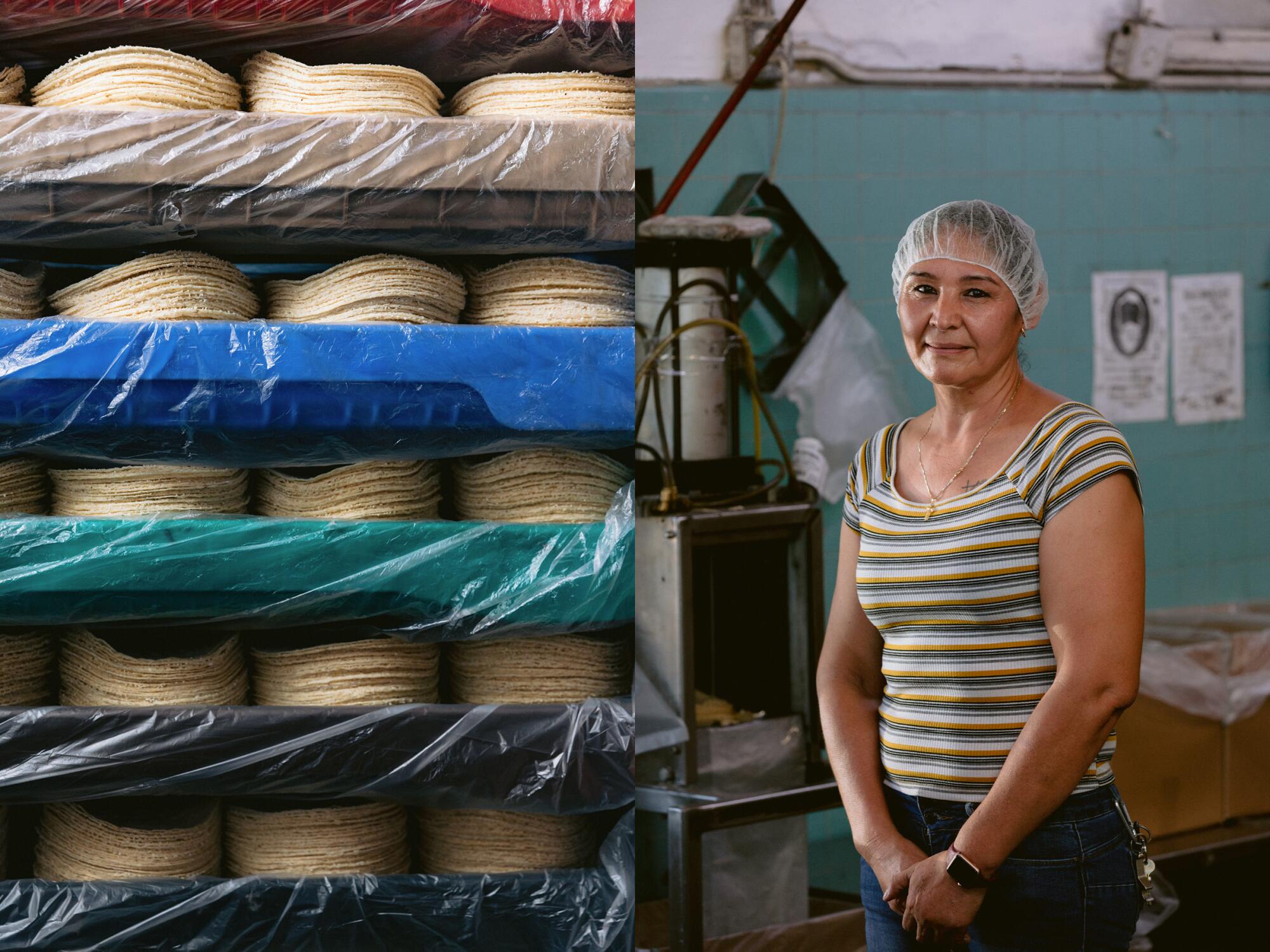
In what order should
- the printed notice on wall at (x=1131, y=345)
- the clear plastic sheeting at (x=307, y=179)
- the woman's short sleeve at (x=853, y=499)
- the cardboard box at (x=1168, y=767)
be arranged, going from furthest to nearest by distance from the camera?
1. the printed notice on wall at (x=1131, y=345)
2. the cardboard box at (x=1168, y=767)
3. the clear plastic sheeting at (x=307, y=179)
4. the woman's short sleeve at (x=853, y=499)

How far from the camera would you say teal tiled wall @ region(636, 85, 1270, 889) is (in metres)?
2.97

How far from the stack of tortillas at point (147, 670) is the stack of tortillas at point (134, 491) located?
0.20 m

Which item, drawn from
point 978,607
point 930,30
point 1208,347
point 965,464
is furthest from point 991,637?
point 1208,347

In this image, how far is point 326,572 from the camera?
1720 mm

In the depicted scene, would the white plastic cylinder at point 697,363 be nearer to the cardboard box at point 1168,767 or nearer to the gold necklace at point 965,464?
the gold necklace at point 965,464

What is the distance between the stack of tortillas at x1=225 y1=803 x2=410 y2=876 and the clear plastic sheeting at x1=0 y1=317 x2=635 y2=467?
0.56 meters

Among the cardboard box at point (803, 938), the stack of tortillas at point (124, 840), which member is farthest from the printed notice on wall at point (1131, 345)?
the stack of tortillas at point (124, 840)

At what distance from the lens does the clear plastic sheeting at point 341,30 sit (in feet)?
5.62

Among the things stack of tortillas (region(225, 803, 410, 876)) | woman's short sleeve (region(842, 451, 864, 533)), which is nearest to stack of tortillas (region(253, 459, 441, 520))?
stack of tortillas (region(225, 803, 410, 876))

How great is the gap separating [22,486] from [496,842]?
917mm

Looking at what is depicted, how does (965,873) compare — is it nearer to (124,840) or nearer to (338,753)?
(338,753)

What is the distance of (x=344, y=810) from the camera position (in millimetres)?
1809

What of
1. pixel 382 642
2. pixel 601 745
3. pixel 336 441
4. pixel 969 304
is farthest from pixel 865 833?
pixel 336 441

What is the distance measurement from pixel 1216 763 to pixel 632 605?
6.31 feet
